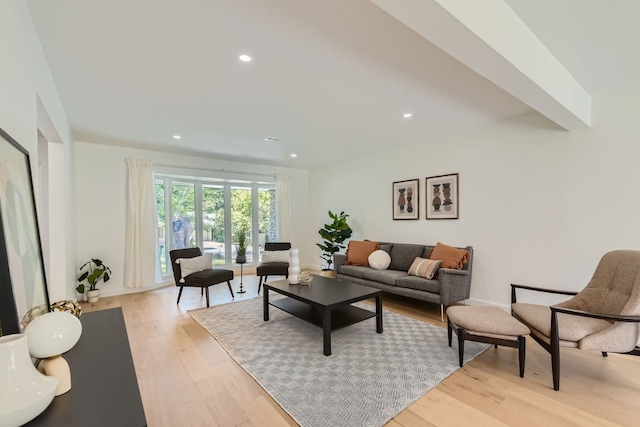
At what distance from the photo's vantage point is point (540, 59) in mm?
2023

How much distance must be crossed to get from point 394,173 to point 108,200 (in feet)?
15.6

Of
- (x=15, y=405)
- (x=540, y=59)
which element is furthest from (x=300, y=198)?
(x=15, y=405)

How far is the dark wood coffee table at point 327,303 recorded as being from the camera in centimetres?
263

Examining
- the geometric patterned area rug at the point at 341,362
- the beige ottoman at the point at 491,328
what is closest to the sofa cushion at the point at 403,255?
the geometric patterned area rug at the point at 341,362

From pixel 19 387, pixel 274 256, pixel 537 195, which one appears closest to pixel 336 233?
pixel 274 256

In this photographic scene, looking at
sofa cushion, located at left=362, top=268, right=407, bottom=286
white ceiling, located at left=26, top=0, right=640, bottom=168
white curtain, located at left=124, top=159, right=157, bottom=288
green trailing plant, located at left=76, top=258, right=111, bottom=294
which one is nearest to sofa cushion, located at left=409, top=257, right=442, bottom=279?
sofa cushion, located at left=362, top=268, right=407, bottom=286

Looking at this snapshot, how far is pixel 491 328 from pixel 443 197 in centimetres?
236

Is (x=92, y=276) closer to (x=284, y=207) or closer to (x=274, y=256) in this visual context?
(x=274, y=256)

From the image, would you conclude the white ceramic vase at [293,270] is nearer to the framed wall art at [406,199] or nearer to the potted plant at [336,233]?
the potted plant at [336,233]

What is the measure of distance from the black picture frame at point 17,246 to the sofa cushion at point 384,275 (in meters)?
3.44

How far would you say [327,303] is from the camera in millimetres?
2656

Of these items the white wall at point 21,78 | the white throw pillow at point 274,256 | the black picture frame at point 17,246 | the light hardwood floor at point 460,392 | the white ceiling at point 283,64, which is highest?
the white ceiling at point 283,64

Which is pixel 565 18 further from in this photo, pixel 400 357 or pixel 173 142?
pixel 173 142

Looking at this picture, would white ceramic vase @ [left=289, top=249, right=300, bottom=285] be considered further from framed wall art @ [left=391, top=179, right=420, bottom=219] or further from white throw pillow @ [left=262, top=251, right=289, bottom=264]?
framed wall art @ [left=391, top=179, right=420, bottom=219]
